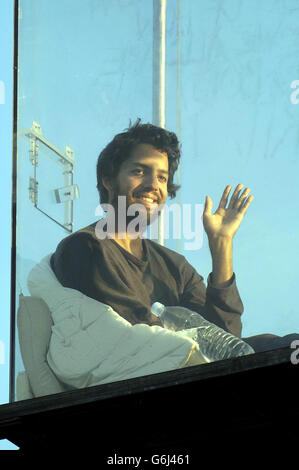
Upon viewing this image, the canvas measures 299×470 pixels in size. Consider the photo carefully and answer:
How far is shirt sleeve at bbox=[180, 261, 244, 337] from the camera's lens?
1230cm

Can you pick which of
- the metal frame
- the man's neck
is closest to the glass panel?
the metal frame

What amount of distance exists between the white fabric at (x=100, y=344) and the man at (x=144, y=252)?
5.1 inches

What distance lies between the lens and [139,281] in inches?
507

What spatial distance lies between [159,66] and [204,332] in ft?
9.65

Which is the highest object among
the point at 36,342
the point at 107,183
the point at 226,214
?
the point at 107,183

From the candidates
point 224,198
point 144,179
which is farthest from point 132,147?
point 224,198

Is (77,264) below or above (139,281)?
above

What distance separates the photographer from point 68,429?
1251 centimetres

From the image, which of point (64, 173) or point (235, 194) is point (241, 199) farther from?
point (64, 173)

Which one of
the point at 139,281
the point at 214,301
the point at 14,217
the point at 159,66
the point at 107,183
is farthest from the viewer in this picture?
the point at 14,217

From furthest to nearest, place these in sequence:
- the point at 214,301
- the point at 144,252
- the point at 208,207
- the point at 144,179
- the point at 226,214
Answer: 1. the point at 144,179
2. the point at 144,252
3. the point at 208,207
4. the point at 226,214
5. the point at 214,301

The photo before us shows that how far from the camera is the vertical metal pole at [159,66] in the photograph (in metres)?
13.3

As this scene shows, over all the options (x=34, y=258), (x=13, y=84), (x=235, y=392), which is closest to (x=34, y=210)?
(x=34, y=258)

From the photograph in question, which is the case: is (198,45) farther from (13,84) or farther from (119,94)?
(13,84)
